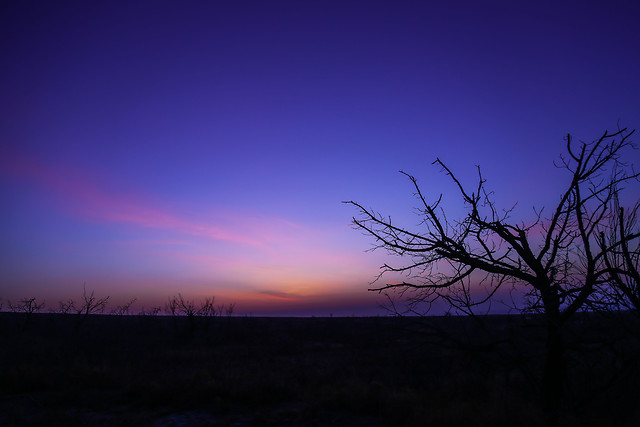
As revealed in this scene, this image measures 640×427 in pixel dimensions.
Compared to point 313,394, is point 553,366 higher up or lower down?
higher up

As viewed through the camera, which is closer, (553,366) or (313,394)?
(553,366)

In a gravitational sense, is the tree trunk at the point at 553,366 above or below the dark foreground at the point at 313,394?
above

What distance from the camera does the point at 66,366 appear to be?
14055mm

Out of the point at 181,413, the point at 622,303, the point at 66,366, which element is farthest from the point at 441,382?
the point at 66,366

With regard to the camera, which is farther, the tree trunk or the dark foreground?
the dark foreground

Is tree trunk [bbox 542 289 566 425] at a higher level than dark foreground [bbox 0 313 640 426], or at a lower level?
higher

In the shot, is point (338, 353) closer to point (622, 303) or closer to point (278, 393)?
point (278, 393)

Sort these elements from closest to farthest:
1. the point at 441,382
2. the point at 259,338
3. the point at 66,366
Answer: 1. the point at 441,382
2. the point at 66,366
3. the point at 259,338

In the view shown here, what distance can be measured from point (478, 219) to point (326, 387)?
9.00 metres

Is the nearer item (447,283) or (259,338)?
(447,283)

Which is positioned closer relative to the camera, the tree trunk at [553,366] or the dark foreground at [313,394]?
the tree trunk at [553,366]

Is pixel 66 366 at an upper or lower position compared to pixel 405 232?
lower

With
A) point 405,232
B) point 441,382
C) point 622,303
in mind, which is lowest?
point 441,382

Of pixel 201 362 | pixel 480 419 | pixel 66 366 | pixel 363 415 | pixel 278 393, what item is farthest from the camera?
pixel 201 362
